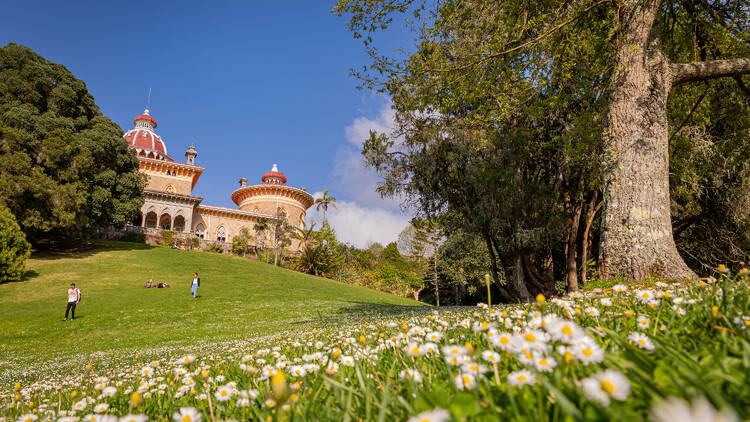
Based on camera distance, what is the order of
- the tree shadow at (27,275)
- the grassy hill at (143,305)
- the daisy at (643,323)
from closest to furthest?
the daisy at (643,323), the grassy hill at (143,305), the tree shadow at (27,275)

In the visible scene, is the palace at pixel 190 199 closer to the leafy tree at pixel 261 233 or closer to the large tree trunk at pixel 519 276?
the leafy tree at pixel 261 233

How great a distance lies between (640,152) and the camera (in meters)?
5.53

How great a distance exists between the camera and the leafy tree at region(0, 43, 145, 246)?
23828mm

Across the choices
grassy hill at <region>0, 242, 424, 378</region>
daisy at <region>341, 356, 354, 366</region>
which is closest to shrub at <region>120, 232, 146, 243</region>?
grassy hill at <region>0, 242, 424, 378</region>

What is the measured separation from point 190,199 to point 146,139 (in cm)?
1959

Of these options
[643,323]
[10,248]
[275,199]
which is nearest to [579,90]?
[643,323]

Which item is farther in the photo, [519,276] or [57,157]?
[57,157]

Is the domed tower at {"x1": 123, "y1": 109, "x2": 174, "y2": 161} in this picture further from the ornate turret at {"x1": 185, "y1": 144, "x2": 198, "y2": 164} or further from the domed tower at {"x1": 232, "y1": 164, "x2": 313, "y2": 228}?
the domed tower at {"x1": 232, "y1": 164, "x2": 313, "y2": 228}

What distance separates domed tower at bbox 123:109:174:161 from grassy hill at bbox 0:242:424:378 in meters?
28.6

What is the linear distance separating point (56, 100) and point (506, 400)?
1584 inches

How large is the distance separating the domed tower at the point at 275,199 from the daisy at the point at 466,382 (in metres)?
62.9

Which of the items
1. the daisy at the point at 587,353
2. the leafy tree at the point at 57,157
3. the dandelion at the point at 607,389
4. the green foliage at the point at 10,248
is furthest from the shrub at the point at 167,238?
the dandelion at the point at 607,389

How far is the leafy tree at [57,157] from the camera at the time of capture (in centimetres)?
2383

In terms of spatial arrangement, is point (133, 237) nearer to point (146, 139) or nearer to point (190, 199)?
point (190, 199)
